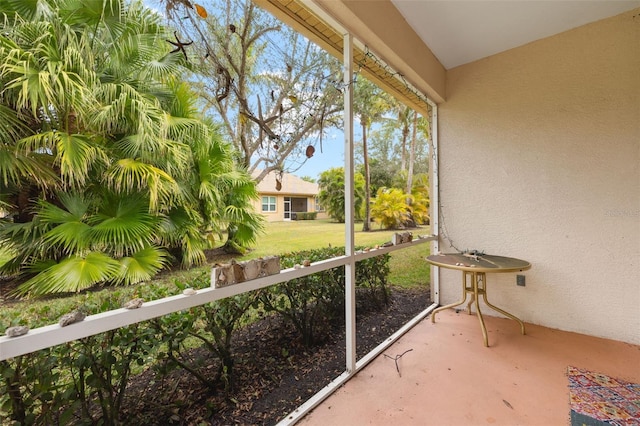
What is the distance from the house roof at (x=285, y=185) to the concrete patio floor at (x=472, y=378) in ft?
4.27

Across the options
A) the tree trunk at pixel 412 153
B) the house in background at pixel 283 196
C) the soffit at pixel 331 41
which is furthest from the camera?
the tree trunk at pixel 412 153

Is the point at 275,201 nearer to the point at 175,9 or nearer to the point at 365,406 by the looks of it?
the point at 175,9

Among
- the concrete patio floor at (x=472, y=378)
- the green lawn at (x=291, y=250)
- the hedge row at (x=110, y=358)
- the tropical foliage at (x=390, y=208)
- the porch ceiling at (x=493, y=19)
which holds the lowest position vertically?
the concrete patio floor at (x=472, y=378)

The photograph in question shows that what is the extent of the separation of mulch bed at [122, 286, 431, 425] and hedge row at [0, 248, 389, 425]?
75mm

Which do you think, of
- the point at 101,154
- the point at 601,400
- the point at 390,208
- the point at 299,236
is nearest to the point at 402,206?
the point at 390,208

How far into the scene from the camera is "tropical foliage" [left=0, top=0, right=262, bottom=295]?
132 centimetres

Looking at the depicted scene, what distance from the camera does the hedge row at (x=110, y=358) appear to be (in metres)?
1.03

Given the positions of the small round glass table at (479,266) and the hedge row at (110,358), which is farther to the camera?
the small round glass table at (479,266)

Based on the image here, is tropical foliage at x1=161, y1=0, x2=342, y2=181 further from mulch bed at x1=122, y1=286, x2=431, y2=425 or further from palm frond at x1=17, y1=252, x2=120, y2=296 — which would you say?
mulch bed at x1=122, y1=286, x2=431, y2=425

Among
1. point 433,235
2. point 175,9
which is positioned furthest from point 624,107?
point 175,9

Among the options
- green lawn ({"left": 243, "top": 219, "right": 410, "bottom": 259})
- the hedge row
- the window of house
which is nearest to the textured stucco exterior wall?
green lawn ({"left": 243, "top": 219, "right": 410, "bottom": 259})

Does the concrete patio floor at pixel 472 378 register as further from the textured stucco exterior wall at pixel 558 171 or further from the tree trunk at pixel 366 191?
the tree trunk at pixel 366 191

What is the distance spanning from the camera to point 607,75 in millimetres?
2254

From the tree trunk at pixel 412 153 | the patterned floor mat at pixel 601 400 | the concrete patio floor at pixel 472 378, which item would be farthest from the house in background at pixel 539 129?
the patterned floor mat at pixel 601 400
